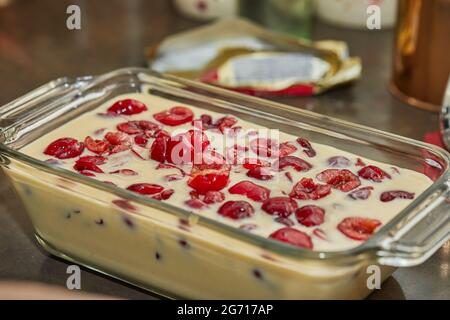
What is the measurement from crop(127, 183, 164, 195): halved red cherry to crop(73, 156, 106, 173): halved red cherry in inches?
2.1

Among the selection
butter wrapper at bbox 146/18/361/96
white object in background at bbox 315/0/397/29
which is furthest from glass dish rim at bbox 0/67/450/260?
white object in background at bbox 315/0/397/29

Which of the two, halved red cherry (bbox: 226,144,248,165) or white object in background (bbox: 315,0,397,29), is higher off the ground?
halved red cherry (bbox: 226,144,248,165)

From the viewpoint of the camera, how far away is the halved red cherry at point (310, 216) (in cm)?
88

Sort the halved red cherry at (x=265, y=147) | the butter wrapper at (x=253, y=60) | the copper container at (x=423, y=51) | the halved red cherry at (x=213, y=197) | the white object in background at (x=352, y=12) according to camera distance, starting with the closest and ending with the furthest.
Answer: the halved red cherry at (x=213, y=197)
the halved red cherry at (x=265, y=147)
the copper container at (x=423, y=51)
the butter wrapper at (x=253, y=60)
the white object in background at (x=352, y=12)

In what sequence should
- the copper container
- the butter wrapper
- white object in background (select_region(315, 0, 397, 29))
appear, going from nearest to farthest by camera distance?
the copper container < the butter wrapper < white object in background (select_region(315, 0, 397, 29))

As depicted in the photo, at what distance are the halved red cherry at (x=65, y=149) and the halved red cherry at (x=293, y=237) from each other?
254 mm

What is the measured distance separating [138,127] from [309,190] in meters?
0.23

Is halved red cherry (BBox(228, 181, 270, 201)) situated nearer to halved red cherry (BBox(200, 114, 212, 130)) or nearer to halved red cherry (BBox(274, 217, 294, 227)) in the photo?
halved red cherry (BBox(274, 217, 294, 227))

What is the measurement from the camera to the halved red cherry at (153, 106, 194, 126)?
1083 mm

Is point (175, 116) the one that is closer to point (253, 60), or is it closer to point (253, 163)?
point (253, 163)

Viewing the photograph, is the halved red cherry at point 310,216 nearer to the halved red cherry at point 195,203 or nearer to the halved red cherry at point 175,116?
the halved red cherry at point 195,203

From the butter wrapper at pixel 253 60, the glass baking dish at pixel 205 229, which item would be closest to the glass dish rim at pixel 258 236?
the glass baking dish at pixel 205 229
